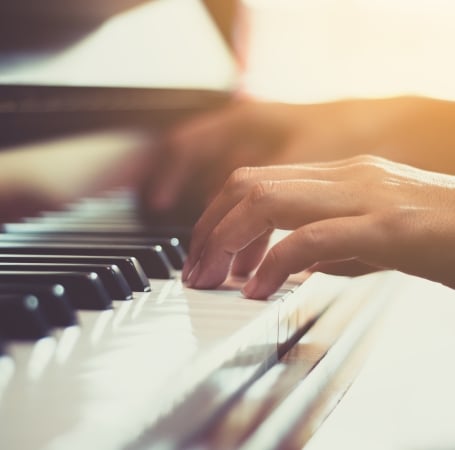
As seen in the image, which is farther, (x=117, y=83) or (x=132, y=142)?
(x=132, y=142)

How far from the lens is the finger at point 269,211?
31.7 inches

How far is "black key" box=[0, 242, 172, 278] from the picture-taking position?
2.62 feet

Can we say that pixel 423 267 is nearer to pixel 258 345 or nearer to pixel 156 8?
pixel 258 345

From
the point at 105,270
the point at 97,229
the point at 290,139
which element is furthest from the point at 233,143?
the point at 105,270

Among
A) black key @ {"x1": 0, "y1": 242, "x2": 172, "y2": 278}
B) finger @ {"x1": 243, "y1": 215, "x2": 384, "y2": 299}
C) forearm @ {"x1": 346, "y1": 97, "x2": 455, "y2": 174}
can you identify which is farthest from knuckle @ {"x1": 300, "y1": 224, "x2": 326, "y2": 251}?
forearm @ {"x1": 346, "y1": 97, "x2": 455, "y2": 174}

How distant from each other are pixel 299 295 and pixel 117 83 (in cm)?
49

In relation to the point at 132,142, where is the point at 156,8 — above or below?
above

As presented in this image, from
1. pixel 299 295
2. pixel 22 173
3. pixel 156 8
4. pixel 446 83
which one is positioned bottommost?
pixel 446 83

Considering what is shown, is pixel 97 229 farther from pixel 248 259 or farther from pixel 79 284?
pixel 79 284

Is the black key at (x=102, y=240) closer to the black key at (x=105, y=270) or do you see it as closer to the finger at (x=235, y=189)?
the finger at (x=235, y=189)

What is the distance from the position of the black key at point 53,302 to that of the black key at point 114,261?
0.16m

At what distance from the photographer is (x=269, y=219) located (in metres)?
0.82

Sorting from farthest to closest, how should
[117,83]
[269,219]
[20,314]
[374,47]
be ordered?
[374,47]
[117,83]
[269,219]
[20,314]

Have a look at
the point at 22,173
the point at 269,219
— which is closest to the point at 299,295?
the point at 269,219
